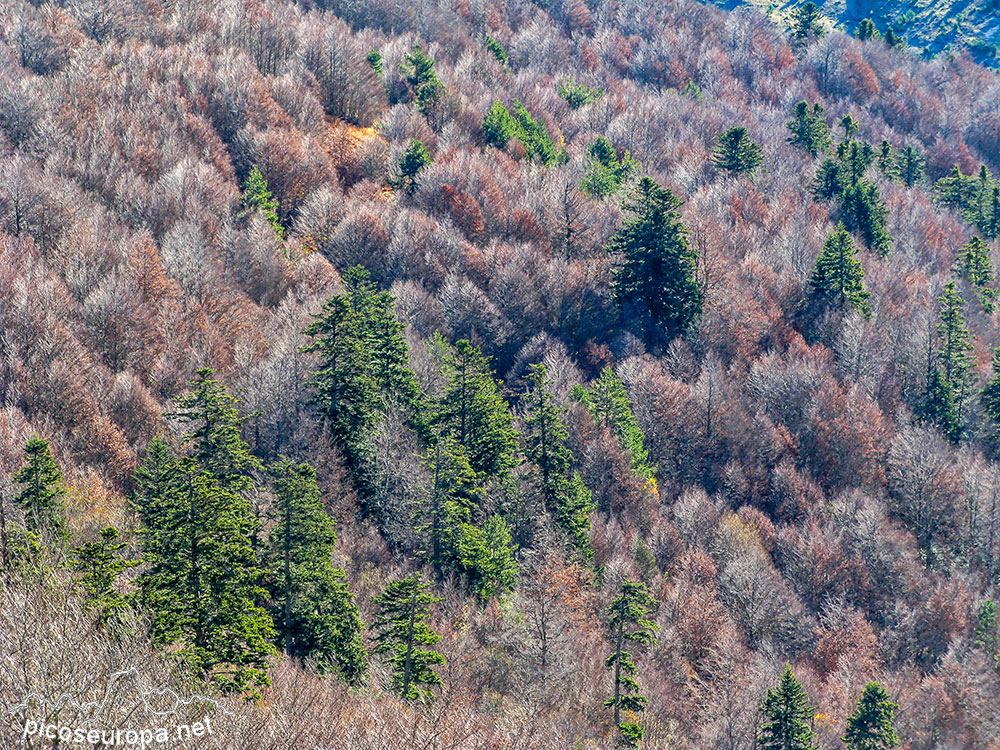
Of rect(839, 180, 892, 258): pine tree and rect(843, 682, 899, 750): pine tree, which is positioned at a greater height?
rect(839, 180, 892, 258): pine tree

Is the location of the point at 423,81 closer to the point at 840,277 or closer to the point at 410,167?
the point at 410,167

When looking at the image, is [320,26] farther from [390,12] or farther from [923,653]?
[923,653]

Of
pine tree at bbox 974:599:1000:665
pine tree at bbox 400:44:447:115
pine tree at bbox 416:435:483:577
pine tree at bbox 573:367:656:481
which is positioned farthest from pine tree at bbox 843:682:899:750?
pine tree at bbox 400:44:447:115

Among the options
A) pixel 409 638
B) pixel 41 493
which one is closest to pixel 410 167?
pixel 409 638

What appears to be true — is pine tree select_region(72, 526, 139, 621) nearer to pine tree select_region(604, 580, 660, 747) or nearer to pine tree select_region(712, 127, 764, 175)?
pine tree select_region(604, 580, 660, 747)

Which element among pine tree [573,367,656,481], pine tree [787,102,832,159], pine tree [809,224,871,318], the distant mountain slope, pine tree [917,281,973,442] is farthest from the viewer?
the distant mountain slope

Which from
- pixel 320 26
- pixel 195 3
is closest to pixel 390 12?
pixel 320 26

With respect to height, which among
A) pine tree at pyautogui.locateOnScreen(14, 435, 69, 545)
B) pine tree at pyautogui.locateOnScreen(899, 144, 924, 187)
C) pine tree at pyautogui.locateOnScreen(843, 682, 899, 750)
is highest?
pine tree at pyautogui.locateOnScreen(14, 435, 69, 545)
